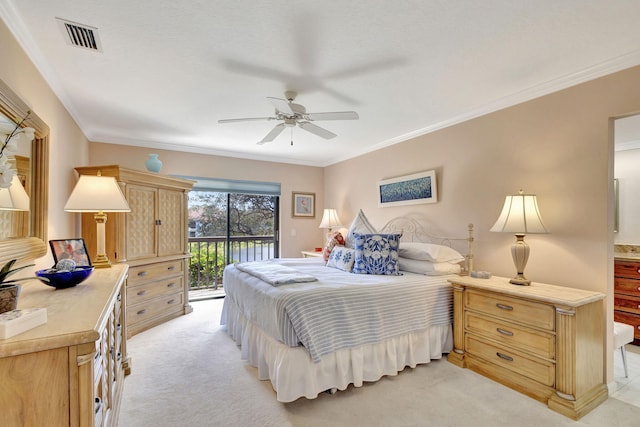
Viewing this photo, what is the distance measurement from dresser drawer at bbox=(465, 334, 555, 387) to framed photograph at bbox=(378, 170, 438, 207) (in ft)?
5.46

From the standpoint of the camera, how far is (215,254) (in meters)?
5.56

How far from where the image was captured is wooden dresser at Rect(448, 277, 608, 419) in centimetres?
205

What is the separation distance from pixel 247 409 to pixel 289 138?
3212mm

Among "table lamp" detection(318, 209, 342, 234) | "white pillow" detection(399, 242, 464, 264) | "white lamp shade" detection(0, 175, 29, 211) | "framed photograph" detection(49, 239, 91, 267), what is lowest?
"white pillow" detection(399, 242, 464, 264)

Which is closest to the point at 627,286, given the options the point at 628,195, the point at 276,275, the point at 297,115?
the point at 628,195

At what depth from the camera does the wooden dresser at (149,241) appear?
11.2 feet

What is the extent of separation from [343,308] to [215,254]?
383 centimetres

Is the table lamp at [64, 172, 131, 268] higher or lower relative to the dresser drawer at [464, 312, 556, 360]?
higher

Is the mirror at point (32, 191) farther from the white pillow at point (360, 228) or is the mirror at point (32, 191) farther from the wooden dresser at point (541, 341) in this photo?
the wooden dresser at point (541, 341)

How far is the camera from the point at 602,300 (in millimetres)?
2287

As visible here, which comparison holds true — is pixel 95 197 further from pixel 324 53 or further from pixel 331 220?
pixel 331 220

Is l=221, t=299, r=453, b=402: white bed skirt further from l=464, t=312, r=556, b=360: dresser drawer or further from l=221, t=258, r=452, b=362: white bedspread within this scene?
l=464, t=312, r=556, b=360: dresser drawer

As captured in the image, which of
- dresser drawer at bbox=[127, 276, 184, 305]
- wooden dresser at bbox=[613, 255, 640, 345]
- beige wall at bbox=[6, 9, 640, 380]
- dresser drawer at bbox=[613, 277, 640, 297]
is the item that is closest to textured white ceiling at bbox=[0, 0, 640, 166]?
beige wall at bbox=[6, 9, 640, 380]

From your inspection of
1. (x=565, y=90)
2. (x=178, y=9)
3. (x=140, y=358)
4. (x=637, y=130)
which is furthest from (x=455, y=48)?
(x=140, y=358)
